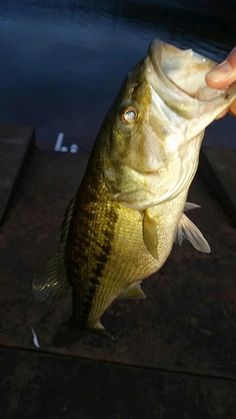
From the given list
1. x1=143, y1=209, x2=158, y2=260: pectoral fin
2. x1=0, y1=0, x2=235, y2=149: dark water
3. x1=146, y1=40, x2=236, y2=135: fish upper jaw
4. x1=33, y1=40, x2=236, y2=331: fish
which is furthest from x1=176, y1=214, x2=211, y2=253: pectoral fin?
x1=0, y1=0, x2=235, y2=149: dark water

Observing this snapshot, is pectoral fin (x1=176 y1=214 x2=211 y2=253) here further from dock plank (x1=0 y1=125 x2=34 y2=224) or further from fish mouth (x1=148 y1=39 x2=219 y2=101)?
dock plank (x1=0 y1=125 x2=34 y2=224)

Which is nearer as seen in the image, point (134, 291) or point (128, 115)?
point (128, 115)

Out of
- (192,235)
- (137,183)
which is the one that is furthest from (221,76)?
(192,235)

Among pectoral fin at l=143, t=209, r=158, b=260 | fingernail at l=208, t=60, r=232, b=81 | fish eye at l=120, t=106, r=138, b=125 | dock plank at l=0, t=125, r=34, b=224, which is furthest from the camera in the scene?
dock plank at l=0, t=125, r=34, b=224

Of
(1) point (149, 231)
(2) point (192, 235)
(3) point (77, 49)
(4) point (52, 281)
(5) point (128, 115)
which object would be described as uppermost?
(5) point (128, 115)

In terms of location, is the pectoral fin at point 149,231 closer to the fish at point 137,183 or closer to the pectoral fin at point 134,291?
the fish at point 137,183

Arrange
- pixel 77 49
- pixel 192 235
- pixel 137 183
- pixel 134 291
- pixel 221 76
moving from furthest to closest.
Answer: pixel 77 49 < pixel 134 291 < pixel 192 235 < pixel 137 183 < pixel 221 76

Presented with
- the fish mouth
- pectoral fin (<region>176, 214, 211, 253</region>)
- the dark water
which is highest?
the fish mouth

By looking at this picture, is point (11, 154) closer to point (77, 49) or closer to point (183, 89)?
point (183, 89)
